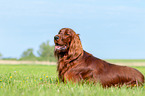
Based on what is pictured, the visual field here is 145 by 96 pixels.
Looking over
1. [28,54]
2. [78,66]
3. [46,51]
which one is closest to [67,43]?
[78,66]

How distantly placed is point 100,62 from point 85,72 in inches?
22.4

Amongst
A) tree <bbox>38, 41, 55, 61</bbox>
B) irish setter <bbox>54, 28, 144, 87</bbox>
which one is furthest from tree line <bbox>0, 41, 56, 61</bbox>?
irish setter <bbox>54, 28, 144, 87</bbox>

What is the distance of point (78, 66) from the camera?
5598 millimetres

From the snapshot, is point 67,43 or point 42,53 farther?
point 42,53

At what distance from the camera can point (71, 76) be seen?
555 cm

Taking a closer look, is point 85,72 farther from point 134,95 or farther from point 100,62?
point 134,95

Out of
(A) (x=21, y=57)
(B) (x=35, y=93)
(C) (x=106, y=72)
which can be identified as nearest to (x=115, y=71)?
(C) (x=106, y=72)

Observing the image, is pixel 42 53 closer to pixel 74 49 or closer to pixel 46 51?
pixel 46 51

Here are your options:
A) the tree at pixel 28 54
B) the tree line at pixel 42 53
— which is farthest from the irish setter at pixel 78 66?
the tree at pixel 28 54

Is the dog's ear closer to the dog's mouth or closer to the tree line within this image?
the dog's mouth

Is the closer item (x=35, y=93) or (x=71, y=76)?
(x=35, y=93)

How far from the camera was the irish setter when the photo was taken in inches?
218

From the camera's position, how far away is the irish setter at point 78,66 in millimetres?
5539

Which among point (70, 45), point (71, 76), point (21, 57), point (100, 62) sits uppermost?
point (70, 45)
